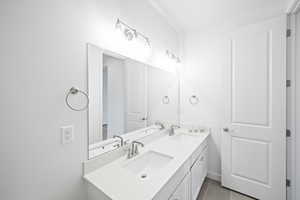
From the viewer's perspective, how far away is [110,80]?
131 cm

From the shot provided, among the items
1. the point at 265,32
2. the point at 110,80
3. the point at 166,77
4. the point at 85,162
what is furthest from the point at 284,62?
the point at 85,162

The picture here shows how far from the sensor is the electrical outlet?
2.94ft

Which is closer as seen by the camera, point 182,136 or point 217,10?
point 217,10

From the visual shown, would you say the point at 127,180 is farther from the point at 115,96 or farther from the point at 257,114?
the point at 257,114

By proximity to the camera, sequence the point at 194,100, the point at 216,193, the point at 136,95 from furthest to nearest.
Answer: the point at 194,100 → the point at 216,193 → the point at 136,95

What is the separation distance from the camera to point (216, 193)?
1.94 meters

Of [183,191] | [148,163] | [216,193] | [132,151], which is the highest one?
[132,151]

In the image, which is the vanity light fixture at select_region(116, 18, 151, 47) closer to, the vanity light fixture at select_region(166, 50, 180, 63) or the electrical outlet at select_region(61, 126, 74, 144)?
the vanity light fixture at select_region(166, 50, 180, 63)

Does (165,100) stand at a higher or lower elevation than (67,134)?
higher

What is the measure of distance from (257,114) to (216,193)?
126cm

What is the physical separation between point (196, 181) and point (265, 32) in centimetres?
212

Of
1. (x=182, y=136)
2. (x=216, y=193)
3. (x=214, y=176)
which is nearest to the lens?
(x=216, y=193)

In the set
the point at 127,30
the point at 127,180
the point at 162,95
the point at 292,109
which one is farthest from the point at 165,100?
the point at 292,109

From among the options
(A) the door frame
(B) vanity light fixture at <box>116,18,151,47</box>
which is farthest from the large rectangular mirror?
(A) the door frame
